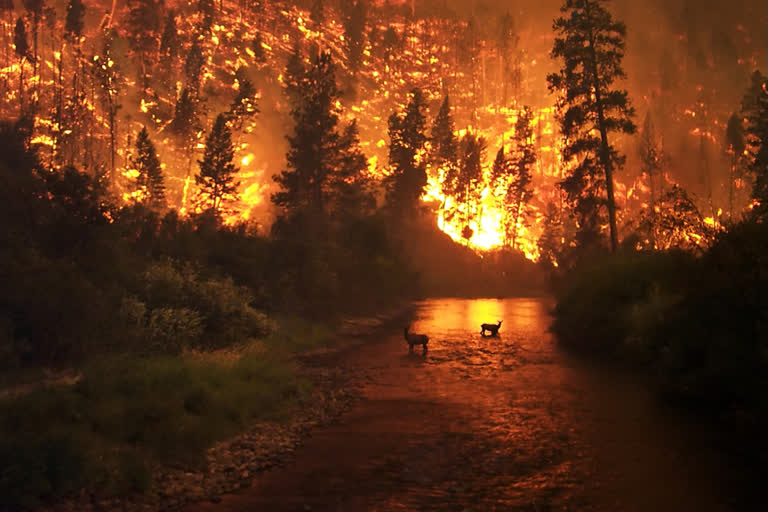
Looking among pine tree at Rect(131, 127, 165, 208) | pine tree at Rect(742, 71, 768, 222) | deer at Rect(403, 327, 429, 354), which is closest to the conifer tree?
pine tree at Rect(742, 71, 768, 222)

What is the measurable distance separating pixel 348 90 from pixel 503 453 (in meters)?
103

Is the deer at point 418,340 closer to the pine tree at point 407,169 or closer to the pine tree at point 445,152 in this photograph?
the pine tree at point 407,169

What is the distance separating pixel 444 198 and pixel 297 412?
268 feet

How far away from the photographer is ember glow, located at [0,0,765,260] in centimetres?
7494

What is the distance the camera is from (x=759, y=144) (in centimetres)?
4862

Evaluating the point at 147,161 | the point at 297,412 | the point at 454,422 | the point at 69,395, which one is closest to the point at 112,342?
the point at 69,395

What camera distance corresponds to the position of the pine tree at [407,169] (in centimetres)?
7756

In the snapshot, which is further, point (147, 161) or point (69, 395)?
point (147, 161)

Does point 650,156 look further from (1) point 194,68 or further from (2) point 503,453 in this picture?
(2) point 503,453

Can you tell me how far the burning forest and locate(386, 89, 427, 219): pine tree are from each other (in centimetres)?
37

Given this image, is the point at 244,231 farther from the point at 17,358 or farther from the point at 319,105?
the point at 319,105

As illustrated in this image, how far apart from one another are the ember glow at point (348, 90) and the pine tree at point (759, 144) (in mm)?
11532

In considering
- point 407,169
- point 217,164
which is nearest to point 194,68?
point 217,164

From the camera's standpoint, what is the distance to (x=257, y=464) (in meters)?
11.4
